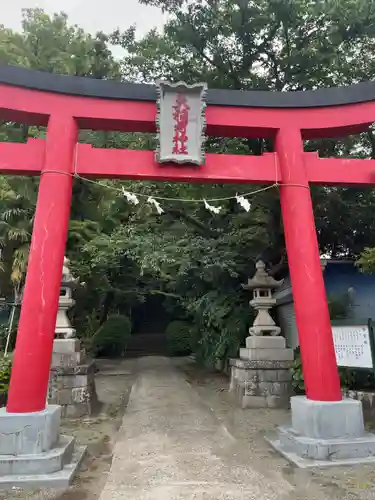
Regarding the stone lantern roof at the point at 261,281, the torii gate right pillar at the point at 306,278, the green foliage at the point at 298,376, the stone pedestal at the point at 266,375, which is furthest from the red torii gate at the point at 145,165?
the stone lantern roof at the point at 261,281

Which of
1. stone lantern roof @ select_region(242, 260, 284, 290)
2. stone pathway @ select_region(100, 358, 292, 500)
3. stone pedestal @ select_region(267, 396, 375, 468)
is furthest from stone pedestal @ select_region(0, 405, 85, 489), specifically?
stone lantern roof @ select_region(242, 260, 284, 290)

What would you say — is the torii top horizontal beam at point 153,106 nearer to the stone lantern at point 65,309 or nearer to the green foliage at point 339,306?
the green foliage at point 339,306

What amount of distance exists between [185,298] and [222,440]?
850 centimetres

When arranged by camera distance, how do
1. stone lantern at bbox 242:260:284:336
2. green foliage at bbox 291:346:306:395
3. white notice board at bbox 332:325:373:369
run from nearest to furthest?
1. white notice board at bbox 332:325:373:369
2. green foliage at bbox 291:346:306:395
3. stone lantern at bbox 242:260:284:336

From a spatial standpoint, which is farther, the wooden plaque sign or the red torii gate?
the wooden plaque sign

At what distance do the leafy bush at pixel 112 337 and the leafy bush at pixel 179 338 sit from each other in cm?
254

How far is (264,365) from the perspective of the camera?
9.16 metres

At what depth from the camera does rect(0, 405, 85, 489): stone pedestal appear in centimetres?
457

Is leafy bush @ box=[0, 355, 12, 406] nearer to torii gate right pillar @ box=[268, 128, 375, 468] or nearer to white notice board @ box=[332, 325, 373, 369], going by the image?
torii gate right pillar @ box=[268, 128, 375, 468]

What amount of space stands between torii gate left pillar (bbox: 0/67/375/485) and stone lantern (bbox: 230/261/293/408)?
306cm

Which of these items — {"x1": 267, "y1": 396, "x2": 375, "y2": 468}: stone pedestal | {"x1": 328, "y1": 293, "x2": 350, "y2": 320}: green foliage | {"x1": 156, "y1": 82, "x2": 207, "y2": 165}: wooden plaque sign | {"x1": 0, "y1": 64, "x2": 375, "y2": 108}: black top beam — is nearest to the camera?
{"x1": 267, "y1": 396, "x2": 375, "y2": 468}: stone pedestal

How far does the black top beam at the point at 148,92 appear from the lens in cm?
594

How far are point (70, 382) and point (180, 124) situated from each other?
5.72 m

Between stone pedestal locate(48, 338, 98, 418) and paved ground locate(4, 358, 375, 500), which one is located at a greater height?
stone pedestal locate(48, 338, 98, 418)
